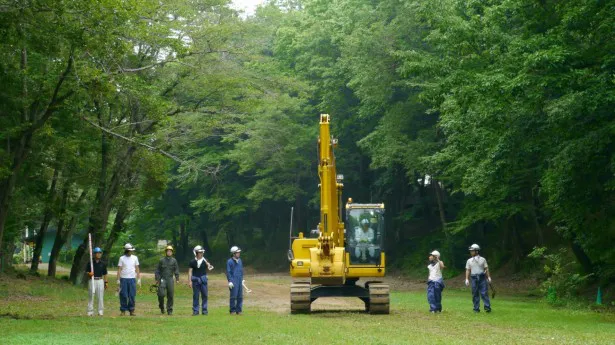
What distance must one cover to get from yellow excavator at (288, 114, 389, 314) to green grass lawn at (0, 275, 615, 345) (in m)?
0.62

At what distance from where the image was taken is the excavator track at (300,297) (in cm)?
2302

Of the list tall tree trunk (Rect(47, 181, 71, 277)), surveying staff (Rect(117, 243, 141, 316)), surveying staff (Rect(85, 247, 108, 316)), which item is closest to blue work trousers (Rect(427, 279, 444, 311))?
surveying staff (Rect(117, 243, 141, 316))

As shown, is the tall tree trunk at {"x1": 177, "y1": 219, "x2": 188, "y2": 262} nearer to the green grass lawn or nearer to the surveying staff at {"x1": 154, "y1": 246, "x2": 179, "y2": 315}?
the green grass lawn

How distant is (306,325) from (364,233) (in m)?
6.01

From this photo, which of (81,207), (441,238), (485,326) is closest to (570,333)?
(485,326)

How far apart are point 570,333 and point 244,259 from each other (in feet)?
172

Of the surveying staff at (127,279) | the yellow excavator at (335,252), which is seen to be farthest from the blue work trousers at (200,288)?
the yellow excavator at (335,252)

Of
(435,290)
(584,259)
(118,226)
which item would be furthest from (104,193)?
(584,259)

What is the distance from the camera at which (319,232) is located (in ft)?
76.0

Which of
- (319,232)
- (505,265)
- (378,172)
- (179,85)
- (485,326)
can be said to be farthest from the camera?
(378,172)

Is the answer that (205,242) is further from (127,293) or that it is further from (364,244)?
(127,293)

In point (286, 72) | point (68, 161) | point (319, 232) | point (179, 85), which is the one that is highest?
point (286, 72)

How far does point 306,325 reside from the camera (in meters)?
19.2

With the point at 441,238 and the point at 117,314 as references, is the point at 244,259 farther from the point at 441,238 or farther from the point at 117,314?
the point at 117,314
